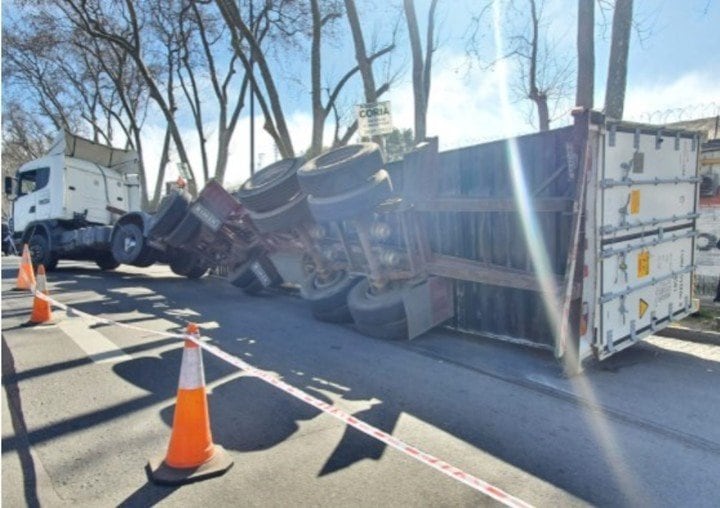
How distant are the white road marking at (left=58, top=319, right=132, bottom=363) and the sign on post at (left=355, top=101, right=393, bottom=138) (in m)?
5.43

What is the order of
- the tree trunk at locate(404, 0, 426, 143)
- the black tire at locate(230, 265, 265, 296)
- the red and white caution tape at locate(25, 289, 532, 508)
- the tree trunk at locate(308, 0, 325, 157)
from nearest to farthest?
the red and white caution tape at locate(25, 289, 532, 508)
the black tire at locate(230, 265, 265, 296)
the tree trunk at locate(404, 0, 426, 143)
the tree trunk at locate(308, 0, 325, 157)

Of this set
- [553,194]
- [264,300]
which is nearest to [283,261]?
[264,300]

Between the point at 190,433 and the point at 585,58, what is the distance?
964cm

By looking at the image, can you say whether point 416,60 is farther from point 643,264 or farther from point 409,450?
point 409,450

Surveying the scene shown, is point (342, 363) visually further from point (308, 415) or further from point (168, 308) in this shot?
point (168, 308)

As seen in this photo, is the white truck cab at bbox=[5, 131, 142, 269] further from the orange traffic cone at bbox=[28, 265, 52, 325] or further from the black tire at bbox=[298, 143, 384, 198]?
the black tire at bbox=[298, 143, 384, 198]

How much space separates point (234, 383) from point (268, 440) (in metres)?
1.28

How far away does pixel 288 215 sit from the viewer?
766cm

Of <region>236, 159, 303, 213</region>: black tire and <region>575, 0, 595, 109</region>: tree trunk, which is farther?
<region>575, 0, 595, 109</region>: tree trunk

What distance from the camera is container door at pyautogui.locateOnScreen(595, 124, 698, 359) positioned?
5.00 meters

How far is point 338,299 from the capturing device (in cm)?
736

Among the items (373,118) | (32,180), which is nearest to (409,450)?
(373,118)

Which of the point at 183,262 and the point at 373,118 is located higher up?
the point at 373,118

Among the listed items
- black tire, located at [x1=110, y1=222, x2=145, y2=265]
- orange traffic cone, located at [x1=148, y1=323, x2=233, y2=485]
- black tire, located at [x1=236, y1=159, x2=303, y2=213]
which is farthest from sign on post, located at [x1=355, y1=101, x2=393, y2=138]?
orange traffic cone, located at [x1=148, y1=323, x2=233, y2=485]
